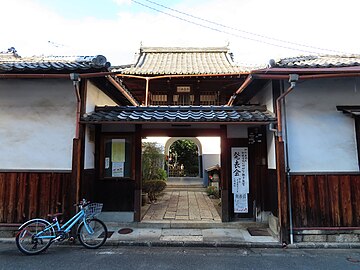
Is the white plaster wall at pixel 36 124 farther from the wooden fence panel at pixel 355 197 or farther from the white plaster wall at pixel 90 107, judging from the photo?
the wooden fence panel at pixel 355 197

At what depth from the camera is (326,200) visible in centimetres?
536

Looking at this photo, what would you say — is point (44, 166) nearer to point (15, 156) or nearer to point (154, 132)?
point (15, 156)

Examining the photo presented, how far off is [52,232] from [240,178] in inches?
189

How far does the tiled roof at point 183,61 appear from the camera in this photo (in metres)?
12.2

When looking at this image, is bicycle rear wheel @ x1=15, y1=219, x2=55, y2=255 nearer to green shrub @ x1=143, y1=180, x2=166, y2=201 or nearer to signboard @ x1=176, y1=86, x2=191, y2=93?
green shrub @ x1=143, y1=180, x2=166, y2=201

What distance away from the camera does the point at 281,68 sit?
5.09 m

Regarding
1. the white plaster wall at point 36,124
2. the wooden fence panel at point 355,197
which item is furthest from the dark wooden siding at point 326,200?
the white plaster wall at point 36,124

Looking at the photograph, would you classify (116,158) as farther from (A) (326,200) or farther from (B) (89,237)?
(A) (326,200)

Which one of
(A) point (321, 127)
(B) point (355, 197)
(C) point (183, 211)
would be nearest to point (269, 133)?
(A) point (321, 127)

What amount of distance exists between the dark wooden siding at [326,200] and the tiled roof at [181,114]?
170cm

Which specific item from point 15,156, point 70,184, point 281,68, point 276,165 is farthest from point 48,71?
point 276,165

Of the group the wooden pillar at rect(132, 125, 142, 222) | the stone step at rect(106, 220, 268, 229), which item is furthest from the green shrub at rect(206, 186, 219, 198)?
the wooden pillar at rect(132, 125, 142, 222)

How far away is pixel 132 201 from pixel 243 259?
3.37 meters

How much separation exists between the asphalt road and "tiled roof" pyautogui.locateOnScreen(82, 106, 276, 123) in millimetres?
2803
